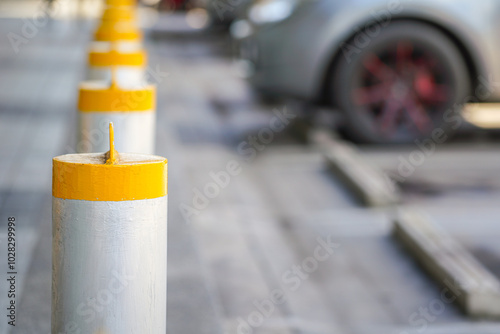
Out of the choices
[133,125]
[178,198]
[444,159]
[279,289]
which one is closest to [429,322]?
[279,289]

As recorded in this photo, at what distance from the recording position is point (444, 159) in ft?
22.6

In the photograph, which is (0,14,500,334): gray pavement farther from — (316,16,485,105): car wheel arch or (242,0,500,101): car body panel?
(242,0,500,101): car body panel

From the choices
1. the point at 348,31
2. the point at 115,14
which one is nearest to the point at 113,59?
the point at 348,31

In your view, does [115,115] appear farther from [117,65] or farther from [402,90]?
[402,90]

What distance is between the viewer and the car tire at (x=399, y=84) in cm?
688

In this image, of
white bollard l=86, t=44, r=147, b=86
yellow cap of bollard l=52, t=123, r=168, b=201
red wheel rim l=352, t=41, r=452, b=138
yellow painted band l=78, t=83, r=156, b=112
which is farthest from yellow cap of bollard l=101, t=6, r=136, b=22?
yellow cap of bollard l=52, t=123, r=168, b=201

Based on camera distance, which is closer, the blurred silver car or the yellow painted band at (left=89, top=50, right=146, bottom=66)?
the yellow painted band at (left=89, top=50, right=146, bottom=66)

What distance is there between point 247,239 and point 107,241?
2.72 metres

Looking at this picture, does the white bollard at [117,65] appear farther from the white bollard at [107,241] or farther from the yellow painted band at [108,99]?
the white bollard at [107,241]

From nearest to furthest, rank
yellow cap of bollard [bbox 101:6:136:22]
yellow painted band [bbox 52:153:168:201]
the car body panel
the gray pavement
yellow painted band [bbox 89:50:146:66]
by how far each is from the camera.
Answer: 1. yellow painted band [bbox 52:153:168:201]
2. the gray pavement
3. yellow painted band [bbox 89:50:146:66]
4. the car body panel
5. yellow cap of bollard [bbox 101:6:136:22]

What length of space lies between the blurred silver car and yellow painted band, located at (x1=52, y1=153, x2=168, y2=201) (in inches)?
187

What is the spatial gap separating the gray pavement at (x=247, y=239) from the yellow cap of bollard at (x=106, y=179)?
1051 mm

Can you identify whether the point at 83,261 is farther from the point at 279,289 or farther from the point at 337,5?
the point at 337,5

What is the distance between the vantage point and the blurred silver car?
6.86 m
